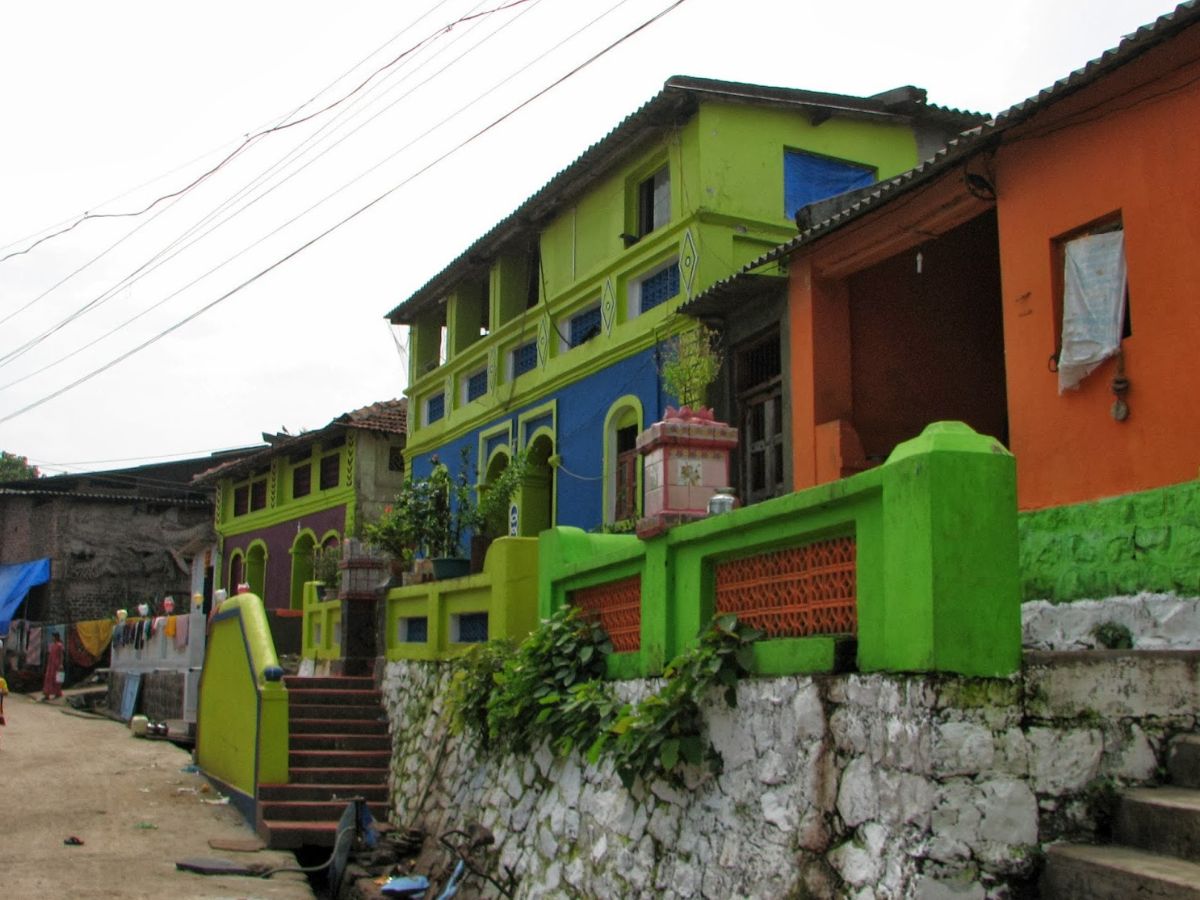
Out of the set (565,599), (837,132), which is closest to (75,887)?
(565,599)

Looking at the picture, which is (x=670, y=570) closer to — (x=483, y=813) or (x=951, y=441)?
(x=951, y=441)

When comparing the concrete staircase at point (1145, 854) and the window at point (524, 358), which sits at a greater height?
the window at point (524, 358)

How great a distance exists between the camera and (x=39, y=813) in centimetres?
1233

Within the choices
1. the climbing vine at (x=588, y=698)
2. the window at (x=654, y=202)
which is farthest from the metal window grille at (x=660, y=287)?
the climbing vine at (x=588, y=698)

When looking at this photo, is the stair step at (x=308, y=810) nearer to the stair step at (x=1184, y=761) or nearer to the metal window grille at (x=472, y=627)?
the metal window grille at (x=472, y=627)

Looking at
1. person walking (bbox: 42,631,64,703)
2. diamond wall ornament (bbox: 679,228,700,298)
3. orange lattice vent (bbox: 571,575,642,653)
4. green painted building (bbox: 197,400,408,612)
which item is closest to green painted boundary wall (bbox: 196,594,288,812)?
orange lattice vent (bbox: 571,575,642,653)

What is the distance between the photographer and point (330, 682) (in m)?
14.4

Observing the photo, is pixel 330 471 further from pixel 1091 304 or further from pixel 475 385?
pixel 1091 304

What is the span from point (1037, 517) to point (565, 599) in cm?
340

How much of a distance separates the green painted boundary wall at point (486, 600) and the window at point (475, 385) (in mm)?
6383

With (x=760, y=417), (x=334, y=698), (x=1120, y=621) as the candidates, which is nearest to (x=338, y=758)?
(x=334, y=698)

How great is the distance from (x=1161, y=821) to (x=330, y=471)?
24079 mm

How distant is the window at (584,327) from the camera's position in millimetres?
16422

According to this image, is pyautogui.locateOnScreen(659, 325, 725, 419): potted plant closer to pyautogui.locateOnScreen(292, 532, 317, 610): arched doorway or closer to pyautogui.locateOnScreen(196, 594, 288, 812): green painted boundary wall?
pyautogui.locateOnScreen(196, 594, 288, 812): green painted boundary wall
